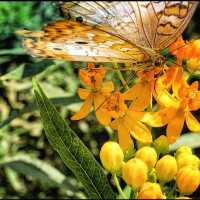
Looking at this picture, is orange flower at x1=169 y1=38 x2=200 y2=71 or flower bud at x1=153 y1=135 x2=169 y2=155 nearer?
flower bud at x1=153 y1=135 x2=169 y2=155

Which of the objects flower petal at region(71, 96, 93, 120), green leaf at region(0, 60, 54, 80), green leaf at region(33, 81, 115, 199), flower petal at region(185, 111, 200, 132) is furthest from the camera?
green leaf at region(0, 60, 54, 80)

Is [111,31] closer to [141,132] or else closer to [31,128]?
[141,132]

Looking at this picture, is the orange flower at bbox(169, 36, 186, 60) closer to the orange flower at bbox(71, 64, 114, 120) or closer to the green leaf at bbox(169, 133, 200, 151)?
the orange flower at bbox(71, 64, 114, 120)

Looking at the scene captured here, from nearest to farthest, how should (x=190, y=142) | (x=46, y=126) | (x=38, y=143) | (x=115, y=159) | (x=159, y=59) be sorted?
1. (x=46, y=126)
2. (x=115, y=159)
3. (x=159, y=59)
4. (x=190, y=142)
5. (x=38, y=143)

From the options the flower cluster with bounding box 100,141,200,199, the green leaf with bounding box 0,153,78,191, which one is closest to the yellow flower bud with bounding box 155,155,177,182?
the flower cluster with bounding box 100,141,200,199

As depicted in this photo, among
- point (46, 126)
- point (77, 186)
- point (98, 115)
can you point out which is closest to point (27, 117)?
point (77, 186)

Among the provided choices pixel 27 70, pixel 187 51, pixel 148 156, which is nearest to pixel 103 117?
pixel 148 156

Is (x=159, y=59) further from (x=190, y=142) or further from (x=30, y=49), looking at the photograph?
(x=190, y=142)

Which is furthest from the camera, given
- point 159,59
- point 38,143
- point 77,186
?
point 38,143
